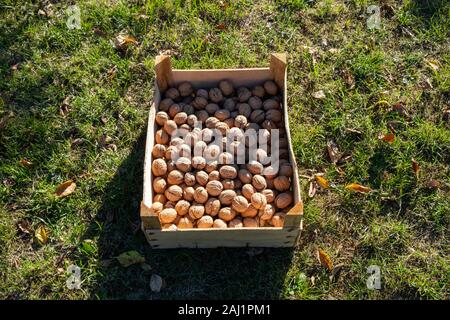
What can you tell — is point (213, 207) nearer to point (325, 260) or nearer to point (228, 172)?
point (228, 172)

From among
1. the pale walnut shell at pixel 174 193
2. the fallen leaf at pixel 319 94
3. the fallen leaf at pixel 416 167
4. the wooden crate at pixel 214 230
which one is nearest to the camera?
the wooden crate at pixel 214 230

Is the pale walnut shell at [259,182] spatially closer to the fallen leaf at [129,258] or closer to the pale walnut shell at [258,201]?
the pale walnut shell at [258,201]

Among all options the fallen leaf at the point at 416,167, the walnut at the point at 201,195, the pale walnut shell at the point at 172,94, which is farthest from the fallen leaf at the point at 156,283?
the fallen leaf at the point at 416,167

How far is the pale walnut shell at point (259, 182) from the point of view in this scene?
3303mm

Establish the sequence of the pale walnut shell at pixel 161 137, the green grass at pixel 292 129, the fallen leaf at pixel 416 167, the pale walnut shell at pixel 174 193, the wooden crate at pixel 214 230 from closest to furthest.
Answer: the wooden crate at pixel 214 230, the pale walnut shell at pixel 174 193, the green grass at pixel 292 129, the pale walnut shell at pixel 161 137, the fallen leaf at pixel 416 167

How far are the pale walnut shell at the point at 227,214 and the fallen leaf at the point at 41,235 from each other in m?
1.37

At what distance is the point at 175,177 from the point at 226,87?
855 millimetres

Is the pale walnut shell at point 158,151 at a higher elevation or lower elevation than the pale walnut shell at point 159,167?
higher

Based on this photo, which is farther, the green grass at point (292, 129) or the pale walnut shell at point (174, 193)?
the green grass at point (292, 129)

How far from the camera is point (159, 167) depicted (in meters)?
3.33

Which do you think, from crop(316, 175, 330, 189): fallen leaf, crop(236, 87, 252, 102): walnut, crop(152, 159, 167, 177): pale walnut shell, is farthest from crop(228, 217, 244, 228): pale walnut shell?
crop(236, 87, 252, 102): walnut

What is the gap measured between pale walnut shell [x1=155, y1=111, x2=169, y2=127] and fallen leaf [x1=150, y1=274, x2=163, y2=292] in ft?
3.75

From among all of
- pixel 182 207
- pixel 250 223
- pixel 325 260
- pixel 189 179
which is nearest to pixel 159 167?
pixel 189 179

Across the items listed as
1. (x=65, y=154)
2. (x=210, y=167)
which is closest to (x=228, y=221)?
(x=210, y=167)
